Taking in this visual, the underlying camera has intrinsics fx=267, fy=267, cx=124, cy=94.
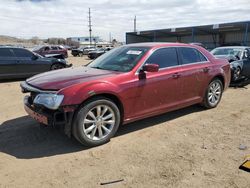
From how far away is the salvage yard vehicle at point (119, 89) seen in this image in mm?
3997

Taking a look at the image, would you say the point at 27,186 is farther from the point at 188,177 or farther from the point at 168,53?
the point at 168,53

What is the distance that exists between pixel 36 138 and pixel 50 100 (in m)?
1.05

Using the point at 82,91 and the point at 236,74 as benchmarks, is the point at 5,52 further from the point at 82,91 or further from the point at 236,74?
the point at 236,74

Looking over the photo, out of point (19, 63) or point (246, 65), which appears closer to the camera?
point (246, 65)

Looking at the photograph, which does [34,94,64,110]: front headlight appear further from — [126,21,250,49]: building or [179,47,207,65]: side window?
[126,21,250,49]: building

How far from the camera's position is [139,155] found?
396 cm

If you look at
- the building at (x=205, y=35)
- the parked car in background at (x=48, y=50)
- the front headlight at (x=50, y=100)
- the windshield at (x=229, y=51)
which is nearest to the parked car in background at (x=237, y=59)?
the windshield at (x=229, y=51)

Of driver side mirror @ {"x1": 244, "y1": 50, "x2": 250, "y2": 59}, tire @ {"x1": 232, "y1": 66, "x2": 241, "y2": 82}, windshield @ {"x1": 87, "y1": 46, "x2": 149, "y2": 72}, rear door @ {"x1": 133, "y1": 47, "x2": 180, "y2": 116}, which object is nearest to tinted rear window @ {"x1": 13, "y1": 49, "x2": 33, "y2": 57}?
windshield @ {"x1": 87, "y1": 46, "x2": 149, "y2": 72}

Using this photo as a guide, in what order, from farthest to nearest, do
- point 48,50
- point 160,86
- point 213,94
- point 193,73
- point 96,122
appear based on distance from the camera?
point 48,50, point 213,94, point 193,73, point 160,86, point 96,122

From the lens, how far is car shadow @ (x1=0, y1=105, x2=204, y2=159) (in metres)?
4.12

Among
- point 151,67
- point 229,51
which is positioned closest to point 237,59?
point 229,51

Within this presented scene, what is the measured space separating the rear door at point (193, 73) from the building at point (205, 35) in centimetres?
3309

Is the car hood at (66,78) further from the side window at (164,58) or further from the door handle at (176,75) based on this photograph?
the door handle at (176,75)

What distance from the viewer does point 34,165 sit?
3693 millimetres
